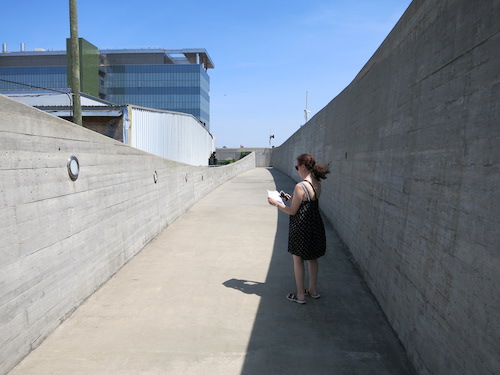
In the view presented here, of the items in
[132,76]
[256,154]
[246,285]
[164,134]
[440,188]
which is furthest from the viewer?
[132,76]

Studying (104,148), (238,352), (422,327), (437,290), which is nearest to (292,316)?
(238,352)

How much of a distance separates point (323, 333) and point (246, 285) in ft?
4.66

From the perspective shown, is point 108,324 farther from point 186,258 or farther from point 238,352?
point 186,258

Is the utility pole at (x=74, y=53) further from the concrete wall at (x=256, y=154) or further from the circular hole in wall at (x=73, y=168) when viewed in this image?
the concrete wall at (x=256, y=154)

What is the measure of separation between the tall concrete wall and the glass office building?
7106 centimetres

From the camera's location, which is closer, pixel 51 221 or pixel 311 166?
pixel 51 221

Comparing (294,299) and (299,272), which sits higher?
(299,272)

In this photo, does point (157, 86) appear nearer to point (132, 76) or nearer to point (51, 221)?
point (132, 76)

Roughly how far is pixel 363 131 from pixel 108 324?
4346 millimetres

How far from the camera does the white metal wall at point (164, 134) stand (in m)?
16.5

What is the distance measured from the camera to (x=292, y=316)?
3701 mm

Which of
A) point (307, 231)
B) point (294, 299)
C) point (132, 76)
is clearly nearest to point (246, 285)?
point (294, 299)

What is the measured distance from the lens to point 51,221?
3369 mm

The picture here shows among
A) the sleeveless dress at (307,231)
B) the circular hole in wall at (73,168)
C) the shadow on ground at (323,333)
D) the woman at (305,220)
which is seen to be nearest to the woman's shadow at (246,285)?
the shadow on ground at (323,333)
